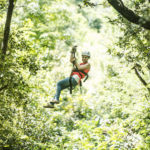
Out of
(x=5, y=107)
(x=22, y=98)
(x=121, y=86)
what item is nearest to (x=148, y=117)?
(x=22, y=98)

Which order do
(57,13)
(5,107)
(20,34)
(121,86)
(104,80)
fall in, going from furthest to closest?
(104,80) < (57,13) < (121,86) < (5,107) < (20,34)

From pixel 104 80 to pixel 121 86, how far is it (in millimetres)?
5162

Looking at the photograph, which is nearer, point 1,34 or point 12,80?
point 12,80

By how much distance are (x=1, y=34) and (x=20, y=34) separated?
75 centimetres

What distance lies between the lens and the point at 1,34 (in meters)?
6.38

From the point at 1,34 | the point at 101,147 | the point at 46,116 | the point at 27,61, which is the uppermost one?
the point at 1,34

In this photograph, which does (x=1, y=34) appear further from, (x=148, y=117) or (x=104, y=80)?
(x=104, y=80)

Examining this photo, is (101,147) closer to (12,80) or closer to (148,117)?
(148,117)

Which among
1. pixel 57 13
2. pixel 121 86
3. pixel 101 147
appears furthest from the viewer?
pixel 57 13

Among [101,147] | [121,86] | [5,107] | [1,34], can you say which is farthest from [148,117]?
[121,86]

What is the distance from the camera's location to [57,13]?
18828mm

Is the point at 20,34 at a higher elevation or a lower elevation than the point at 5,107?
higher

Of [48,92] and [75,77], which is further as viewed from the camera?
[48,92]

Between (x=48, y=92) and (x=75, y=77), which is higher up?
(x=75, y=77)
